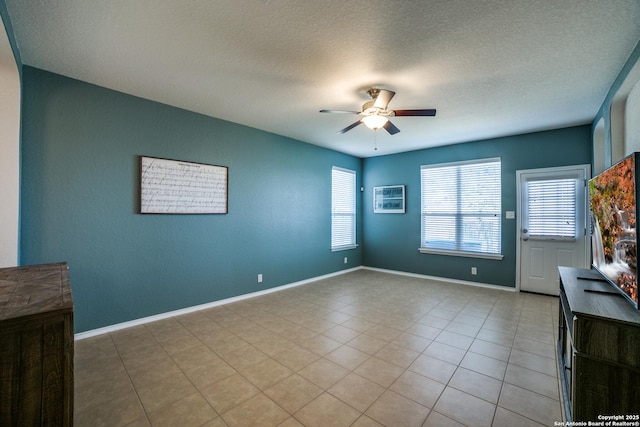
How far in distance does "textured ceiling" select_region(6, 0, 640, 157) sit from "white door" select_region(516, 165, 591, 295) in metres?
1.05

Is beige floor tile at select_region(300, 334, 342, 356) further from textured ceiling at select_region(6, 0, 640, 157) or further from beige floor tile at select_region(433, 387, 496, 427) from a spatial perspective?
textured ceiling at select_region(6, 0, 640, 157)

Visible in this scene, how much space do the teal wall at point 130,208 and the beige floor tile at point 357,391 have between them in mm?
2388

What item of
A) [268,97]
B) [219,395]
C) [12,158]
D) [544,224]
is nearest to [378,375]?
[219,395]

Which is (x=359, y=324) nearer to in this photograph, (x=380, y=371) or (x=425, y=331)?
(x=425, y=331)

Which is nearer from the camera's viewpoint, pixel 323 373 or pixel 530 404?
pixel 530 404

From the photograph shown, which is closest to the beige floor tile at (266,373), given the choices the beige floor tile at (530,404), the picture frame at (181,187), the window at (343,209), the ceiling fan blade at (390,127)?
the beige floor tile at (530,404)

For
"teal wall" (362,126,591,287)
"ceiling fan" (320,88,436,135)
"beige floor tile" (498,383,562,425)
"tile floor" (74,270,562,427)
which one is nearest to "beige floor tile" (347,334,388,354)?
"tile floor" (74,270,562,427)

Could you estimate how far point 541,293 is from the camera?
4379 millimetres

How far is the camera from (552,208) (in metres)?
4.25

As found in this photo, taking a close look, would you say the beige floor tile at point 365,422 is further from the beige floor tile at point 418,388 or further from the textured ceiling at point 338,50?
the textured ceiling at point 338,50

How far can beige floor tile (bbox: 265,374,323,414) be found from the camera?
6.17 ft

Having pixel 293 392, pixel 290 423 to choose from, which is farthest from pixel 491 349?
pixel 290 423

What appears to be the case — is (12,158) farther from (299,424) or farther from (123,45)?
(299,424)

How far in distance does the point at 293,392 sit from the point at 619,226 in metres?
2.40
